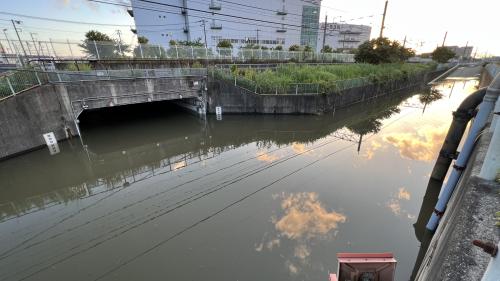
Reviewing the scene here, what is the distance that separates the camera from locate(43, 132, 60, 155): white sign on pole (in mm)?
10052

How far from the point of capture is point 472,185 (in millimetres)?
3270

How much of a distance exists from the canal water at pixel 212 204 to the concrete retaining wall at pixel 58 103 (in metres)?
0.73

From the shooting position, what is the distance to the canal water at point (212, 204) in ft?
16.0

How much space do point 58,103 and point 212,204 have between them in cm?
1002

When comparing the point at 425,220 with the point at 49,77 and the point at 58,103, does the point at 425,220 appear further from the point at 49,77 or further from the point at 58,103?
the point at 49,77

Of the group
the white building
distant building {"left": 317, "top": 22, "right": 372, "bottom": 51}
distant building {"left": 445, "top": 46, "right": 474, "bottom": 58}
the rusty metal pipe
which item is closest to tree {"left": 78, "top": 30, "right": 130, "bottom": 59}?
the rusty metal pipe

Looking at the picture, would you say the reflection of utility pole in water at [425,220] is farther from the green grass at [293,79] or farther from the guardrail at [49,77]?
the guardrail at [49,77]

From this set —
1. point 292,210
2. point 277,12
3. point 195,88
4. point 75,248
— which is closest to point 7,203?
point 75,248

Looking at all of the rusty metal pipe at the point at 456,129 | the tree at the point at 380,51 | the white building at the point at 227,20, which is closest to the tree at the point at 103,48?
the rusty metal pipe at the point at 456,129

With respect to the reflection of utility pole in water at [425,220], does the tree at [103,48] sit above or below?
above

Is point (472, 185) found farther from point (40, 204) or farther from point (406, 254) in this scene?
point (40, 204)

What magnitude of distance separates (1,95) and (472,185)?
1543cm

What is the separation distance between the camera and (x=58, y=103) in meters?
10.9

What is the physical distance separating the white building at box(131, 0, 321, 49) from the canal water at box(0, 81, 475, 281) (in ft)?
104
